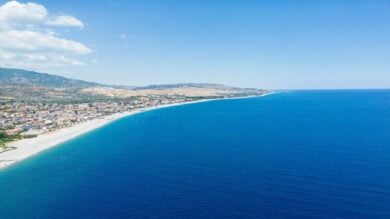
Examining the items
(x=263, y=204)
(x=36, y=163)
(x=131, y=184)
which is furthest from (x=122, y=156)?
(x=263, y=204)

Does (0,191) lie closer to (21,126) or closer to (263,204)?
(263,204)

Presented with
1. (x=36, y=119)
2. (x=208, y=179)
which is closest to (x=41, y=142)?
(x=36, y=119)

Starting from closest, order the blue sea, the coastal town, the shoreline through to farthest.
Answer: the blue sea < the shoreline < the coastal town

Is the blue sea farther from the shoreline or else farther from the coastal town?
the coastal town

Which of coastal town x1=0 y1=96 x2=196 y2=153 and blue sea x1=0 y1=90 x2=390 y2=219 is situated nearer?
blue sea x1=0 y1=90 x2=390 y2=219

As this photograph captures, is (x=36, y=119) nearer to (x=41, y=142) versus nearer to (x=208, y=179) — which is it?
(x=41, y=142)

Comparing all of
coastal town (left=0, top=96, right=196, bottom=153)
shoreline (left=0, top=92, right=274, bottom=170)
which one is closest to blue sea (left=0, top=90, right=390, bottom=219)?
shoreline (left=0, top=92, right=274, bottom=170)

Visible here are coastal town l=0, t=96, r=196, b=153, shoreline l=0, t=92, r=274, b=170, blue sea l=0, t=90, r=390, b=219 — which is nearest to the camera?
blue sea l=0, t=90, r=390, b=219

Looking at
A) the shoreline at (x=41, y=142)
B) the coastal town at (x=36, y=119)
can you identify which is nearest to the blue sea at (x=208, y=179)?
the shoreline at (x=41, y=142)
